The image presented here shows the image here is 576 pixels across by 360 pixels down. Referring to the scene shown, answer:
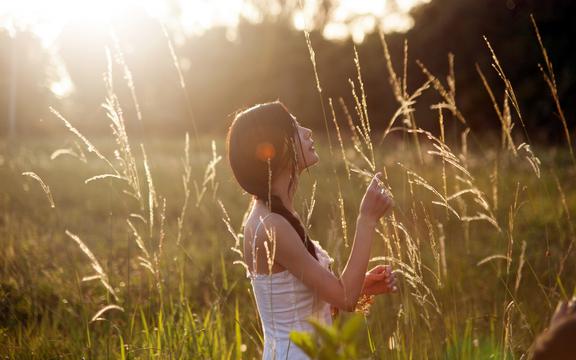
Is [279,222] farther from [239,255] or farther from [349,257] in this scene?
[239,255]

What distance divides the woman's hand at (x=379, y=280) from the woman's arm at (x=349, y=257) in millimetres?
239

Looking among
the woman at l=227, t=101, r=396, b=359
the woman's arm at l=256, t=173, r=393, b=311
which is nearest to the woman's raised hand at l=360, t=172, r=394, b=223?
the woman's arm at l=256, t=173, r=393, b=311

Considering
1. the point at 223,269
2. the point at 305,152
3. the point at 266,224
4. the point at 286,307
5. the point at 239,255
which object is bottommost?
the point at 239,255

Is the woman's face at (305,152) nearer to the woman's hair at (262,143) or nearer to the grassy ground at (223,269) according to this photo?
the woman's hair at (262,143)

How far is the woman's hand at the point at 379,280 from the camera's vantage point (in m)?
2.50

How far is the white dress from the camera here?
252 cm

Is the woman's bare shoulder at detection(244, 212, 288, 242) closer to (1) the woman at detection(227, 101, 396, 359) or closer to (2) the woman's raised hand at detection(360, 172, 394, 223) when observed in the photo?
(1) the woman at detection(227, 101, 396, 359)

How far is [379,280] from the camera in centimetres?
257

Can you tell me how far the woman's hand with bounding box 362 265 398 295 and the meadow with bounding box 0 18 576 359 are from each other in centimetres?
7

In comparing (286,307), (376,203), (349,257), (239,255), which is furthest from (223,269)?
(239,255)

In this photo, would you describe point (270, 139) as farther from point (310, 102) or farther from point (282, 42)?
point (282, 42)

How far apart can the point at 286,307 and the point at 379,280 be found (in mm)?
387

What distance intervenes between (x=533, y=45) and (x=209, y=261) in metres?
15.7

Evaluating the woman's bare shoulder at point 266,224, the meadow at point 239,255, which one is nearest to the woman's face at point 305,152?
the meadow at point 239,255
